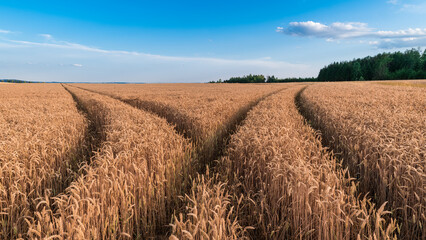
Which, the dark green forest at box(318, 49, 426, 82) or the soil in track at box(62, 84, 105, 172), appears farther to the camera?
the dark green forest at box(318, 49, 426, 82)

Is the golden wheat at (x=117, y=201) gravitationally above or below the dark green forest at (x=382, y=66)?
below

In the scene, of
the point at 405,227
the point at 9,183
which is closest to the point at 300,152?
the point at 405,227

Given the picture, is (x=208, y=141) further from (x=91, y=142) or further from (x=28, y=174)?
(x=28, y=174)

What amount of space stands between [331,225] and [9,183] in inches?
174

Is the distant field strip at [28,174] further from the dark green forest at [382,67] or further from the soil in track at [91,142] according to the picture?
the dark green forest at [382,67]

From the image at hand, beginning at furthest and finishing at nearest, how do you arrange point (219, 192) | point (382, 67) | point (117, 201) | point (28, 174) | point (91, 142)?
point (382, 67)
point (91, 142)
point (28, 174)
point (117, 201)
point (219, 192)

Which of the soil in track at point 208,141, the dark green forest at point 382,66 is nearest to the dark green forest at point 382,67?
the dark green forest at point 382,66

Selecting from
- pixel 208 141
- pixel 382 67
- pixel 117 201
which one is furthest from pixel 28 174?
pixel 382 67

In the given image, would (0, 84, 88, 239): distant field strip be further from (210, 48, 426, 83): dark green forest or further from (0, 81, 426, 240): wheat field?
(210, 48, 426, 83): dark green forest

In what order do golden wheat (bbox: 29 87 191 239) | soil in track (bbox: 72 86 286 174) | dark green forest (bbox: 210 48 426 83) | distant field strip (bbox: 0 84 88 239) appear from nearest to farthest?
1. golden wheat (bbox: 29 87 191 239)
2. distant field strip (bbox: 0 84 88 239)
3. soil in track (bbox: 72 86 286 174)
4. dark green forest (bbox: 210 48 426 83)

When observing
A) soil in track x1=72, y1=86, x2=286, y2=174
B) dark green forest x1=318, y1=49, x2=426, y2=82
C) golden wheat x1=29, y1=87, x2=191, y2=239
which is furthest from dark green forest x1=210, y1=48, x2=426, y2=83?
golden wheat x1=29, y1=87, x2=191, y2=239

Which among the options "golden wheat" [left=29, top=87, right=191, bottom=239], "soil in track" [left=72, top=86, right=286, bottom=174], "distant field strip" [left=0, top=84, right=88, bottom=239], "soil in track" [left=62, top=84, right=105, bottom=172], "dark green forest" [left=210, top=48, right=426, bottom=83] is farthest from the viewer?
"dark green forest" [left=210, top=48, right=426, bottom=83]

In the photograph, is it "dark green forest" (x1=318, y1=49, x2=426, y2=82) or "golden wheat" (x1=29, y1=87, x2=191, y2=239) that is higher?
"dark green forest" (x1=318, y1=49, x2=426, y2=82)

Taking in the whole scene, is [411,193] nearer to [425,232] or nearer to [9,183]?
[425,232]
